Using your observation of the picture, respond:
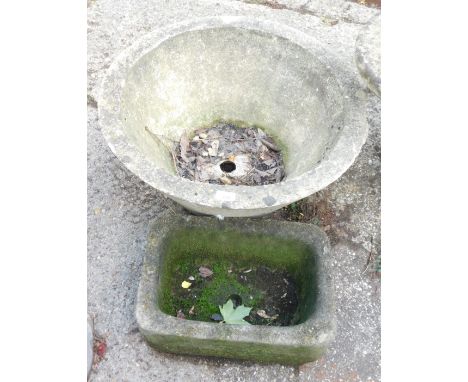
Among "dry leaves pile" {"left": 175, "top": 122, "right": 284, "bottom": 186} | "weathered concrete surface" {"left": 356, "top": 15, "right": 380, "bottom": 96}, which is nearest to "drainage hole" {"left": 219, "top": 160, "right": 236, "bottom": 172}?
"dry leaves pile" {"left": 175, "top": 122, "right": 284, "bottom": 186}

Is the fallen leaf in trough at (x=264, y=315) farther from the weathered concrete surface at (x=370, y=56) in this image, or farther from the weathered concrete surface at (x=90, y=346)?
the weathered concrete surface at (x=370, y=56)

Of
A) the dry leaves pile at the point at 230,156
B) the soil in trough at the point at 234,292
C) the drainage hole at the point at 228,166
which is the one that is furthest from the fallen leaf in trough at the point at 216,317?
the drainage hole at the point at 228,166

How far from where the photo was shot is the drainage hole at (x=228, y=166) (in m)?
3.08

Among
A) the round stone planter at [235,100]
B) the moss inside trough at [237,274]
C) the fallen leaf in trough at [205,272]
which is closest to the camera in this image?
the round stone planter at [235,100]

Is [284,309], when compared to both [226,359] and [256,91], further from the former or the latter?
[256,91]

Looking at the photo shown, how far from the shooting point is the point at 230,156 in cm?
313

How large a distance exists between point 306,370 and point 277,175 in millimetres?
1252

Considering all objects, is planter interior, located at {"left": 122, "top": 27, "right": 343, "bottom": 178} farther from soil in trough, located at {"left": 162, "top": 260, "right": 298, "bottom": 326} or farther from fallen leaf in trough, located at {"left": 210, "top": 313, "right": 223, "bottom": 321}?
fallen leaf in trough, located at {"left": 210, "top": 313, "right": 223, "bottom": 321}

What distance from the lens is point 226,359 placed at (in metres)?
2.60

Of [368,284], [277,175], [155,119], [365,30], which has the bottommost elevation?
[368,284]

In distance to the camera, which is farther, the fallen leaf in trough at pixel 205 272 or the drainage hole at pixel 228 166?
the drainage hole at pixel 228 166

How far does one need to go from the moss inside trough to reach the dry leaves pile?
1.50ft

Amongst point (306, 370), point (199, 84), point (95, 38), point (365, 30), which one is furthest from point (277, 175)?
point (95, 38)

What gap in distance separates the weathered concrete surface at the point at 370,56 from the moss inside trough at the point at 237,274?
3.36ft
